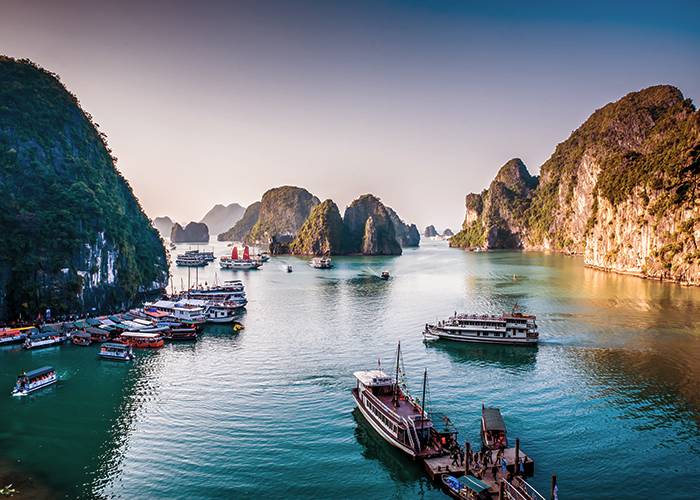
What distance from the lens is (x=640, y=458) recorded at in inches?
1067

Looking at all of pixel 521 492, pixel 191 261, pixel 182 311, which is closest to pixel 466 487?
pixel 521 492

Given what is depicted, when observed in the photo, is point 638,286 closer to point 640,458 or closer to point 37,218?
point 640,458

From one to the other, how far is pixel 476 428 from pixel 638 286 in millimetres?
86012

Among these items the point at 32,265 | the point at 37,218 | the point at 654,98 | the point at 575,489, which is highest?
the point at 654,98

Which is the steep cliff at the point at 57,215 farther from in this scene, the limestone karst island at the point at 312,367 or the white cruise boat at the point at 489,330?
the white cruise boat at the point at 489,330

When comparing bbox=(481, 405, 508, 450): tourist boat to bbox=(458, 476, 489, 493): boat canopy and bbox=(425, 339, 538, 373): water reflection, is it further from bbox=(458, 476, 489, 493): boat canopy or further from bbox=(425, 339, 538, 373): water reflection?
bbox=(425, 339, 538, 373): water reflection

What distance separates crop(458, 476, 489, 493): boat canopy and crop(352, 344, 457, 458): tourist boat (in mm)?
3290

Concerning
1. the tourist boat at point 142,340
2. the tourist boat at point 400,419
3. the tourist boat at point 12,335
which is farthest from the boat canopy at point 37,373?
the tourist boat at point 400,419

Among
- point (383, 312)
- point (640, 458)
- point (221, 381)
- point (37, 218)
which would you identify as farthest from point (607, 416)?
point (37, 218)

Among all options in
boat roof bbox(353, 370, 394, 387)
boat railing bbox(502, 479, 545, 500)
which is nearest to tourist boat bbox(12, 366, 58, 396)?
boat roof bbox(353, 370, 394, 387)

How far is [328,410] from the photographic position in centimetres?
3431

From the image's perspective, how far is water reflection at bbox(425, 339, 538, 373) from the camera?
4584cm

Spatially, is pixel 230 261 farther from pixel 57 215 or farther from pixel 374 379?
pixel 374 379

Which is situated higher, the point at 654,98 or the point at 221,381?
the point at 654,98
